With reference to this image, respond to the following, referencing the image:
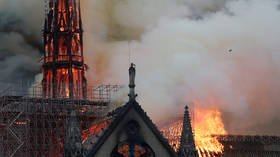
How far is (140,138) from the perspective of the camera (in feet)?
207

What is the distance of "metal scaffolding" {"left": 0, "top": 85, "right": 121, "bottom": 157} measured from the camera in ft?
317

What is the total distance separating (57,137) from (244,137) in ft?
135

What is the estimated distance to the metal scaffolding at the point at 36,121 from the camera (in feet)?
317

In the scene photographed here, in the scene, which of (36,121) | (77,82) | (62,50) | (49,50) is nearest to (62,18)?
(62,50)

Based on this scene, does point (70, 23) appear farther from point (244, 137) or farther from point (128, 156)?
point (128, 156)

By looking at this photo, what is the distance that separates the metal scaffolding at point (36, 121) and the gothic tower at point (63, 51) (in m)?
24.8

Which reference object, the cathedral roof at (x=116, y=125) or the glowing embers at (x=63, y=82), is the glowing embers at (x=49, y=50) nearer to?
the glowing embers at (x=63, y=82)

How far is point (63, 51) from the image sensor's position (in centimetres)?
13775

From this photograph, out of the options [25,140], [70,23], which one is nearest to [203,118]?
[25,140]

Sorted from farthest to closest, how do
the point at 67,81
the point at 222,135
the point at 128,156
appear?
the point at 67,81 → the point at 222,135 → the point at 128,156

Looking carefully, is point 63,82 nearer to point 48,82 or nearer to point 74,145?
point 48,82

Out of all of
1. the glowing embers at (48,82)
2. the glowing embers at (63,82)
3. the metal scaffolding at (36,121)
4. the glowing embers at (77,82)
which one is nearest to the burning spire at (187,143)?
the metal scaffolding at (36,121)

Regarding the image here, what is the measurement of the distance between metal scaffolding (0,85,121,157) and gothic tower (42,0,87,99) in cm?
2476

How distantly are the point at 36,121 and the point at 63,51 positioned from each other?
4068 centimetres
